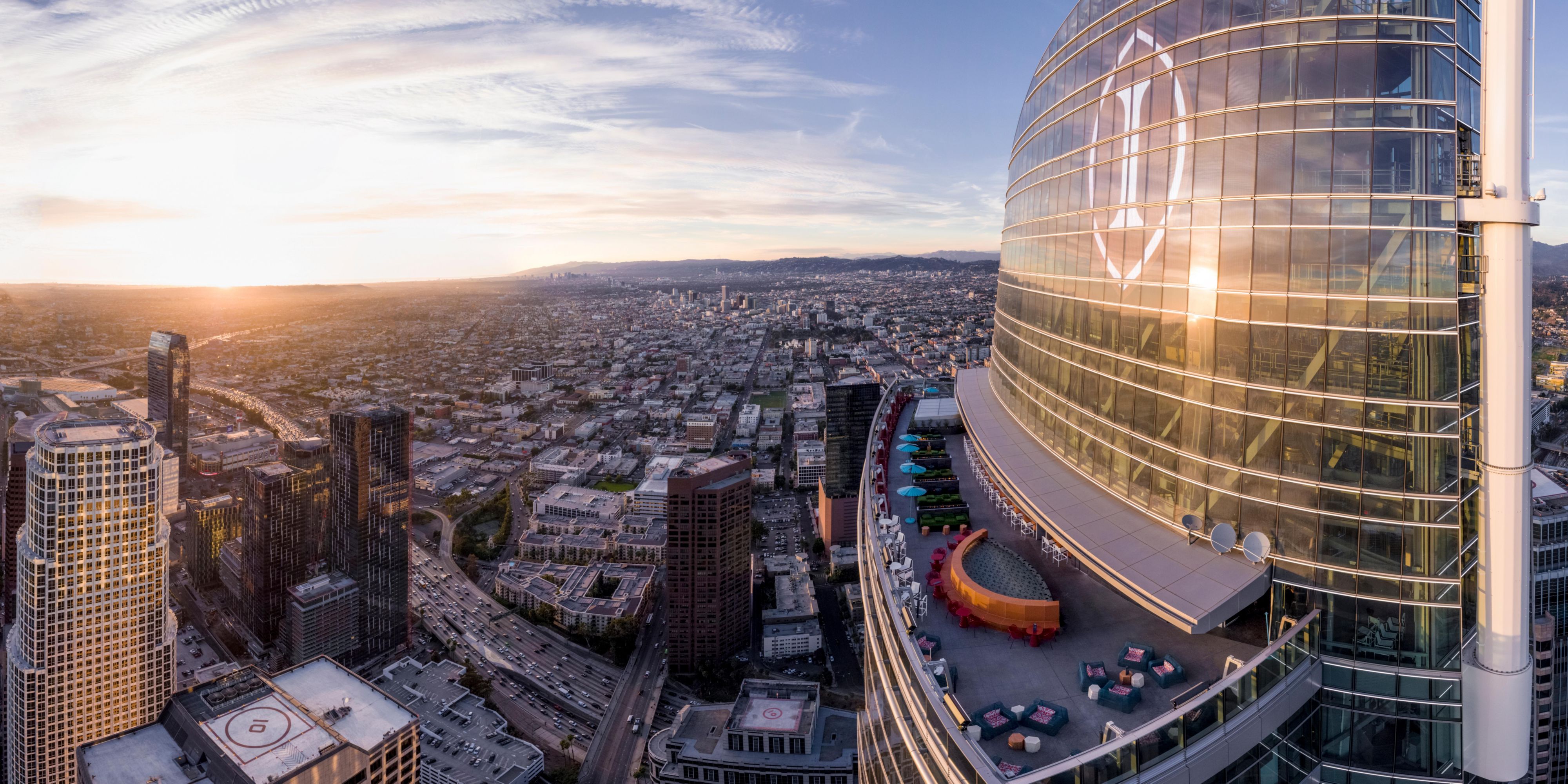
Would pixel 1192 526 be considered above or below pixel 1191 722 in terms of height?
above

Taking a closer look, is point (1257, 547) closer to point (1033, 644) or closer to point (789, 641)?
point (1033, 644)

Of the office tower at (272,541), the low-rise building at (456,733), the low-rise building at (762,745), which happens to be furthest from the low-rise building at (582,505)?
the low-rise building at (762,745)

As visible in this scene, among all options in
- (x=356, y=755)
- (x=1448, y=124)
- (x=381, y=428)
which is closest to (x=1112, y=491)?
(x=1448, y=124)

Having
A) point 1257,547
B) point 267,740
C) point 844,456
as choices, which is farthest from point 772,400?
point 1257,547

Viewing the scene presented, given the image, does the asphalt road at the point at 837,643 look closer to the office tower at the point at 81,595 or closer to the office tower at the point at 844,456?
the office tower at the point at 844,456

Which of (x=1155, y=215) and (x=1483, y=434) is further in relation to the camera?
(x=1155, y=215)

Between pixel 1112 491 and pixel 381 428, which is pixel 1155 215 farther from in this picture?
pixel 381 428

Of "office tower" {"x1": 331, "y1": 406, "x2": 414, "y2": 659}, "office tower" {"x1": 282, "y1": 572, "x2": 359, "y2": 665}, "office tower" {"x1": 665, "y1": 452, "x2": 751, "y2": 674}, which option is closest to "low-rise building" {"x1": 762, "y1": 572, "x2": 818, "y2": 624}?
"office tower" {"x1": 665, "y1": 452, "x2": 751, "y2": 674}
